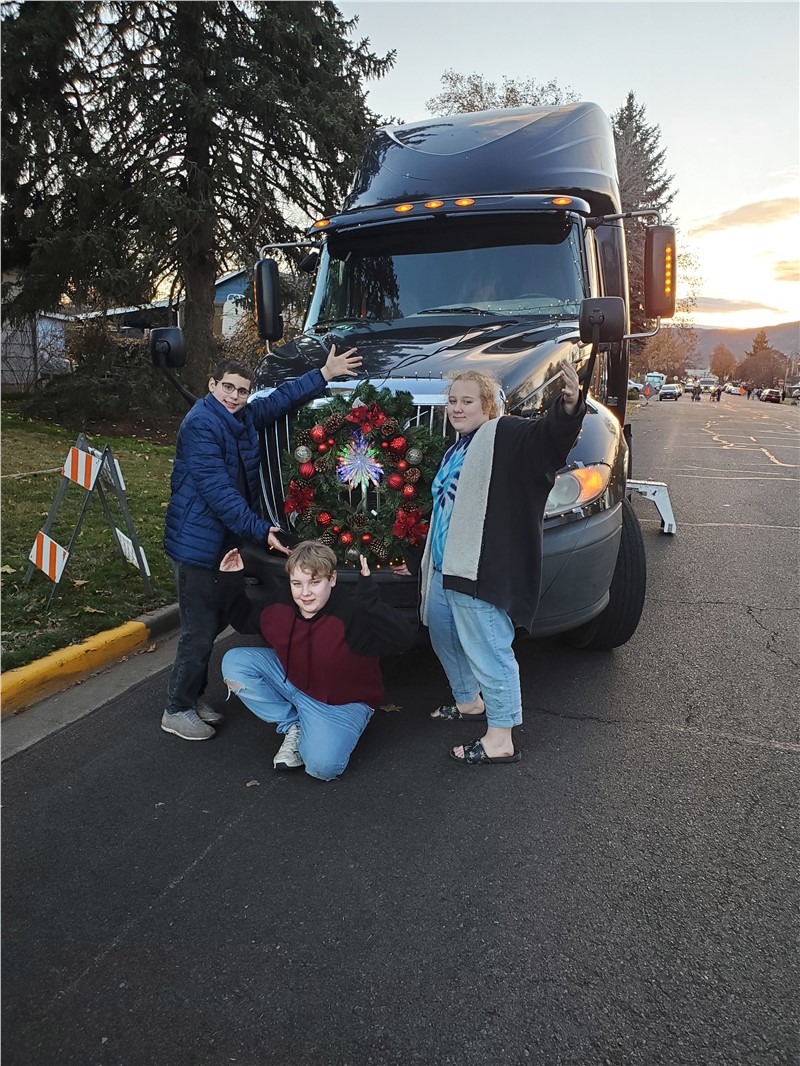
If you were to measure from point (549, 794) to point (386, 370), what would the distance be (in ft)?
7.20

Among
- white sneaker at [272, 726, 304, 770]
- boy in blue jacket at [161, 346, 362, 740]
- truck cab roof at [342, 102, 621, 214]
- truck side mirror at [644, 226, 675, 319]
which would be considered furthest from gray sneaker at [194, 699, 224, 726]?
truck side mirror at [644, 226, 675, 319]

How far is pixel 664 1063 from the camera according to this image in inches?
81.0

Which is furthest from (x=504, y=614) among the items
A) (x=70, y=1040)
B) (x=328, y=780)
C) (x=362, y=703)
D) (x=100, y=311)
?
(x=100, y=311)

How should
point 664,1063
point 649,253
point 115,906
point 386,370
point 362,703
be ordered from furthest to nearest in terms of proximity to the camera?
point 649,253, point 386,370, point 362,703, point 115,906, point 664,1063

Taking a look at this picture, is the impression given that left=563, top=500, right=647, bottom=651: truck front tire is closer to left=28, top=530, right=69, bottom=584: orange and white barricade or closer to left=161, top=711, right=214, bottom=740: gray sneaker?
left=161, top=711, right=214, bottom=740: gray sneaker

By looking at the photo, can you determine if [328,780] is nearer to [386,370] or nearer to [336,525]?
[336,525]

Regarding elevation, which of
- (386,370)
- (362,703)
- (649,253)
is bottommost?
(362,703)

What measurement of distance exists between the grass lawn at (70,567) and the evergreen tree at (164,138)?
17.7ft

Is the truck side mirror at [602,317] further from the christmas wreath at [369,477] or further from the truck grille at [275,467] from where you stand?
the truck grille at [275,467]

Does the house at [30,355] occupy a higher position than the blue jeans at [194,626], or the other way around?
the house at [30,355]

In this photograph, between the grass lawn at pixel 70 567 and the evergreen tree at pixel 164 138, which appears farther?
the evergreen tree at pixel 164 138

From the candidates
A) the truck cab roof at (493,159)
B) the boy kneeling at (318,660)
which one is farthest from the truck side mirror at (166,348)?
the truck cab roof at (493,159)

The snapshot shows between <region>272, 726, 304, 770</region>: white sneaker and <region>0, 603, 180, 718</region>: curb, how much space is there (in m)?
1.57

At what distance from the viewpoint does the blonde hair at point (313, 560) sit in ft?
11.3
